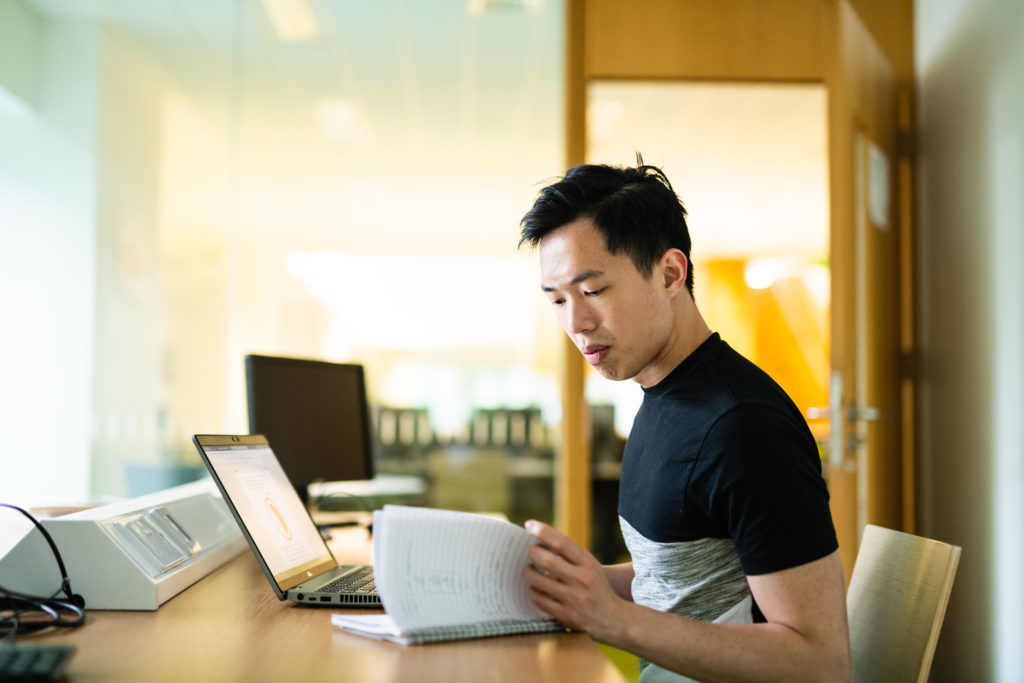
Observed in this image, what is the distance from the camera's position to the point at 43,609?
3.31 ft

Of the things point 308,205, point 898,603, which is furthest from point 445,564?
point 308,205

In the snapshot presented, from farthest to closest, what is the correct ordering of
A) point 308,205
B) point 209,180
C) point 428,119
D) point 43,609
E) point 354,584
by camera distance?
1. point 308,205
2. point 428,119
3. point 209,180
4. point 354,584
5. point 43,609

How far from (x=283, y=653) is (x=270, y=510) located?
0.39m

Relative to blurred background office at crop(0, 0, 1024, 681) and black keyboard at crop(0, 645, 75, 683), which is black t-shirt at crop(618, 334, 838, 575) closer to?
black keyboard at crop(0, 645, 75, 683)

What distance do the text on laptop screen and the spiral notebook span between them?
0.28 meters

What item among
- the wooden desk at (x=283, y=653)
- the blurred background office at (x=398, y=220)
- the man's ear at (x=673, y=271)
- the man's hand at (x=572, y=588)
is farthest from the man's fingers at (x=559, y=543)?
the blurred background office at (x=398, y=220)

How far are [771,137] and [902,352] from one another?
114 inches

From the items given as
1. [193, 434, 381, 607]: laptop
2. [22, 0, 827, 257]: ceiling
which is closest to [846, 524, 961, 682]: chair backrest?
[193, 434, 381, 607]: laptop

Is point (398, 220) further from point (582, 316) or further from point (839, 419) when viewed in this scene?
point (582, 316)

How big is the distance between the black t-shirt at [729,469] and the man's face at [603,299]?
79 mm

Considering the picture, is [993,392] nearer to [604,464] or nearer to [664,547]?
[664,547]

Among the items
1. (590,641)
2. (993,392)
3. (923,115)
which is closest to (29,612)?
(590,641)

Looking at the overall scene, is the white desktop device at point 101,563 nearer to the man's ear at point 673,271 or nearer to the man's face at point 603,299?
the man's face at point 603,299

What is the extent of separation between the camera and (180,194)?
13.1ft
